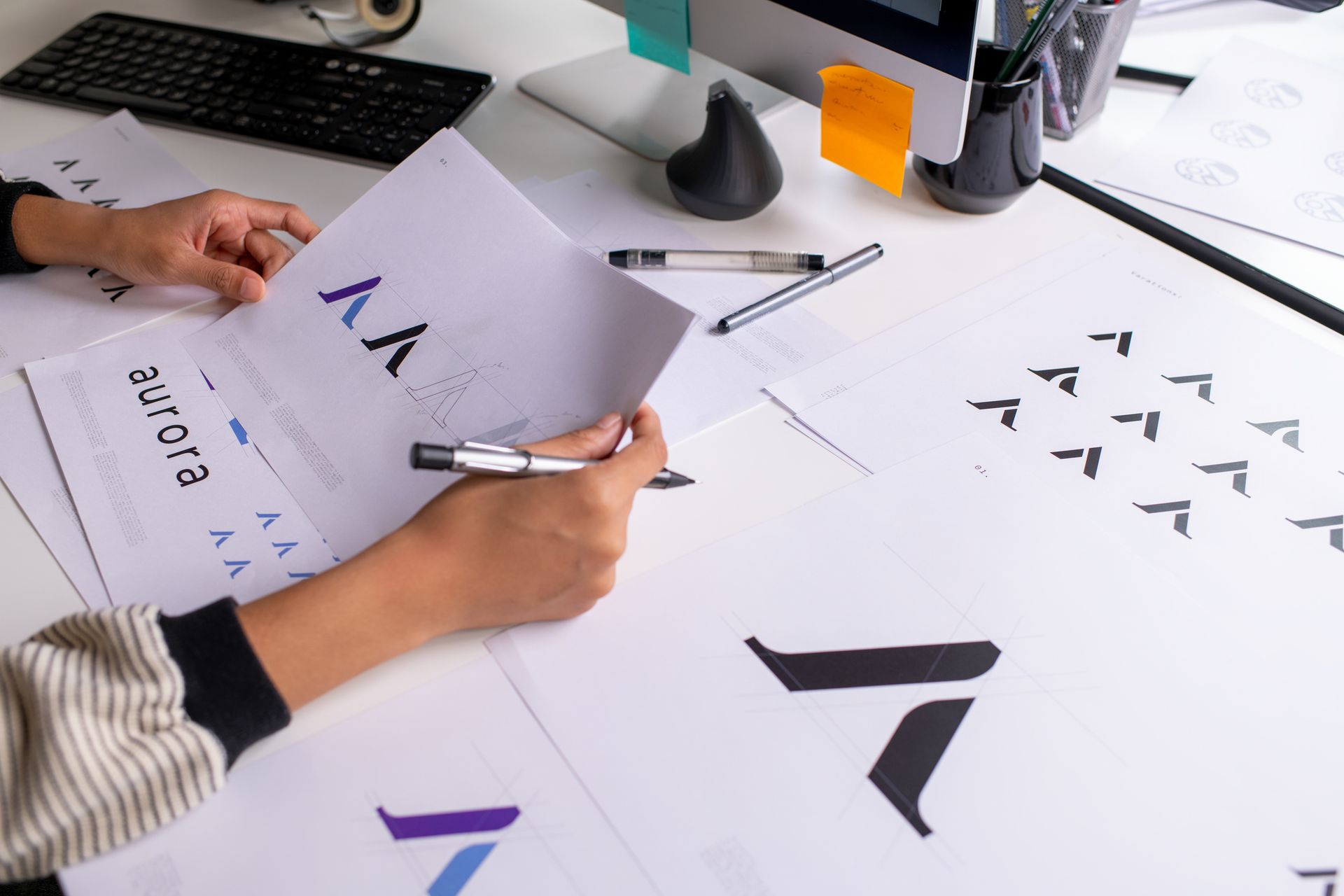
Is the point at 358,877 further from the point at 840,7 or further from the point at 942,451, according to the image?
the point at 840,7

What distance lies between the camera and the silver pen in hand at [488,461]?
1.57ft

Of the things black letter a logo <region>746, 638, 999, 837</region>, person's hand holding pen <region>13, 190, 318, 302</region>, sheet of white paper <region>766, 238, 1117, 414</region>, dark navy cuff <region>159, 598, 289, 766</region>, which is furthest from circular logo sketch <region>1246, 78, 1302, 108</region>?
dark navy cuff <region>159, 598, 289, 766</region>

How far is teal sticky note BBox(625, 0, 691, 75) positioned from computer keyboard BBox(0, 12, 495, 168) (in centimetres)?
17

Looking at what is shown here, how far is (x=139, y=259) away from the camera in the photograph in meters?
0.76

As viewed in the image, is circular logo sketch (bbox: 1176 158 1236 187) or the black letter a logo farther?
circular logo sketch (bbox: 1176 158 1236 187)

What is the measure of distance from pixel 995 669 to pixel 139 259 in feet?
2.39

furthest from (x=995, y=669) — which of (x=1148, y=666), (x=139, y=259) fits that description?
(x=139, y=259)

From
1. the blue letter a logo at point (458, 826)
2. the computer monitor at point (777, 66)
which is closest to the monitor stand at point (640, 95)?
the computer monitor at point (777, 66)

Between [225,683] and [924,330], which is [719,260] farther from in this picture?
[225,683]

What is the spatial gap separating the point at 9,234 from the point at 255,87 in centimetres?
31

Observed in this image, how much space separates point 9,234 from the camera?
2.53ft

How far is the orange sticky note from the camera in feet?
2.44

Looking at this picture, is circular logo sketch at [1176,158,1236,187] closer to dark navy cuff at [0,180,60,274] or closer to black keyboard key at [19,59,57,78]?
dark navy cuff at [0,180,60,274]

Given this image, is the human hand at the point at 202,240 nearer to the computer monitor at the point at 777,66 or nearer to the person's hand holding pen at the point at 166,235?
the person's hand holding pen at the point at 166,235
